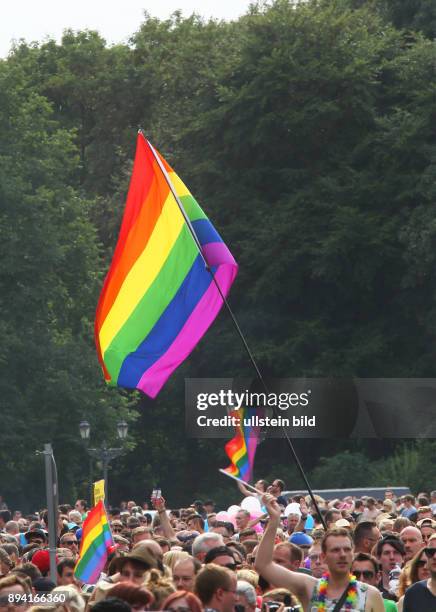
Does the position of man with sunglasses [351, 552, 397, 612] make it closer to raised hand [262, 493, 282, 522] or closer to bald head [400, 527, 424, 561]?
raised hand [262, 493, 282, 522]

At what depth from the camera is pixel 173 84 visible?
54875 millimetres

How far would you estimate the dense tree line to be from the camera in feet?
155

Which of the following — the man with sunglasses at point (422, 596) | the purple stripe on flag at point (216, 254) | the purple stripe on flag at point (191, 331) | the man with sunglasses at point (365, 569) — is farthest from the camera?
the purple stripe on flag at point (216, 254)

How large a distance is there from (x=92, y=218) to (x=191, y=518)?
1435 inches

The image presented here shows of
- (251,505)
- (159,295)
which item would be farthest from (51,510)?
(251,505)

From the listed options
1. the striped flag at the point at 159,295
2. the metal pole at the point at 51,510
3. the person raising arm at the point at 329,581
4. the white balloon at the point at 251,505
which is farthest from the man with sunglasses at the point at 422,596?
the white balloon at the point at 251,505

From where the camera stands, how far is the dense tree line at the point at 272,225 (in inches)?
1857

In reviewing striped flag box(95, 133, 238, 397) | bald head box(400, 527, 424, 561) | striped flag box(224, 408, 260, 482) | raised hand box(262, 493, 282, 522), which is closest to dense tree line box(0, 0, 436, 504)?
striped flag box(224, 408, 260, 482)

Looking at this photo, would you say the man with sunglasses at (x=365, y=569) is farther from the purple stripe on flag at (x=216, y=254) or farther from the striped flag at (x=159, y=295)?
the purple stripe on flag at (x=216, y=254)

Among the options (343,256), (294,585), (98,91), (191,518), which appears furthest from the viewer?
(98,91)

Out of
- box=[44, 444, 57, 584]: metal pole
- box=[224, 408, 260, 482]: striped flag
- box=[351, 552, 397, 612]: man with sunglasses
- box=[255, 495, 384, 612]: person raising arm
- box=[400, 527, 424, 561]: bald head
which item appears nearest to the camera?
box=[255, 495, 384, 612]: person raising arm

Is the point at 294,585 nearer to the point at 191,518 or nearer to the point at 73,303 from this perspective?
the point at 191,518

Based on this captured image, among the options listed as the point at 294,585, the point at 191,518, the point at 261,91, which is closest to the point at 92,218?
the point at 261,91

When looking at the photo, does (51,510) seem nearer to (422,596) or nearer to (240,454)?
(422,596)
